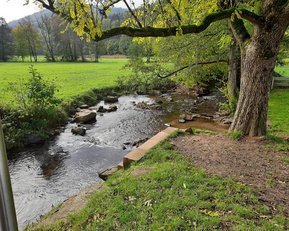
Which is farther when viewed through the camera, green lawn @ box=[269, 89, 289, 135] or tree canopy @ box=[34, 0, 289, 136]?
green lawn @ box=[269, 89, 289, 135]

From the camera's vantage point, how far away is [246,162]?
17.9 ft

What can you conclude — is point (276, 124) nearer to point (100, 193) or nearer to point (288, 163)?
point (288, 163)

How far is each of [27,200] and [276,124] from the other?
9.08 metres

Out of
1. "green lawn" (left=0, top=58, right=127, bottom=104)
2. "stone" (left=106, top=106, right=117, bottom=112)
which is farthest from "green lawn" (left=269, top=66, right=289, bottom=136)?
"green lawn" (left=0, top=58, right=127, bottom=104)

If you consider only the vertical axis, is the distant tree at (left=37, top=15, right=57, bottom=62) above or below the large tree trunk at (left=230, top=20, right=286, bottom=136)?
above

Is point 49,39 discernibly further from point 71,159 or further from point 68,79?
point 71,159

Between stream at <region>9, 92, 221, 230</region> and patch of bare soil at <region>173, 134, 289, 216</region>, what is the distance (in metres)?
2.96

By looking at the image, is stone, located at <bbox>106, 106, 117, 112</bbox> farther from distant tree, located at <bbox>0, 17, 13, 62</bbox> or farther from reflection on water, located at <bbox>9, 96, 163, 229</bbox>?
distant tree, located at <bbox>0, 17, 13, 62</bbox>

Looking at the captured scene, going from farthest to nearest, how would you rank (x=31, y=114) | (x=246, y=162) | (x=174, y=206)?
(x=31, y=114), (x=246, y=162), (x=174, y=206)

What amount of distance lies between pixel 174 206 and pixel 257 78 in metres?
4.33

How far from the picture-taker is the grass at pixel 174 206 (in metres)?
3.46

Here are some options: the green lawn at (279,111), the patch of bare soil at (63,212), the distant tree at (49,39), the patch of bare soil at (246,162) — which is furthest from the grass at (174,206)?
the distant tree at (49,39)

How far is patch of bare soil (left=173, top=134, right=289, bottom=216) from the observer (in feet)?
14.1

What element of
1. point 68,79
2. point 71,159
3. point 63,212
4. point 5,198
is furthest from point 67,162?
point 68,79
